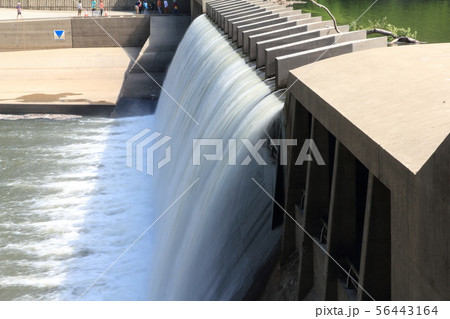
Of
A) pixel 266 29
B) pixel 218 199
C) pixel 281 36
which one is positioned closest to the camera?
pixel 218 199

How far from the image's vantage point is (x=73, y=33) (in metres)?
35.4

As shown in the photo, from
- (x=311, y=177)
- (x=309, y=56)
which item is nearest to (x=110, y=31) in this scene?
(x=309, y=56)

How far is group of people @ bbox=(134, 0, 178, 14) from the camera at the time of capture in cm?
3919

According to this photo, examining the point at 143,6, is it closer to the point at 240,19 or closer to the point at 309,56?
the point at 240,19

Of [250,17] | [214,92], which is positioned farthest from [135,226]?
[250,17]

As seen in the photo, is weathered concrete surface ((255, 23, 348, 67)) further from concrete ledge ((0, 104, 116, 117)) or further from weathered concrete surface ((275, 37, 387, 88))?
concrete ledge ((0, 104, 116, 117))

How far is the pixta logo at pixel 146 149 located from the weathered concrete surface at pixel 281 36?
3.91 meters

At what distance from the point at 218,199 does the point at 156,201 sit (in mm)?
5968

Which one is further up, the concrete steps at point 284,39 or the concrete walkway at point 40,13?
the concrete steps at point 284,39

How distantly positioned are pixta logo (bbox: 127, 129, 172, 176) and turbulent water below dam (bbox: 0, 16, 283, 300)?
0.21 m

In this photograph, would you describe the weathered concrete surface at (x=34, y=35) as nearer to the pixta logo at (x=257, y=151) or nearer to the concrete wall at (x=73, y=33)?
the concrete wall at (x=73, y=33)

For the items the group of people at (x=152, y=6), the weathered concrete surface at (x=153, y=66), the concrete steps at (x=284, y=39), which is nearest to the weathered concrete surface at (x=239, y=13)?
the concrete steps at (x=284, y=39)

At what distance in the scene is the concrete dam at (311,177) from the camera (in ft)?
16.8

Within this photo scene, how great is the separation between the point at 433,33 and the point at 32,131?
13.6 m
